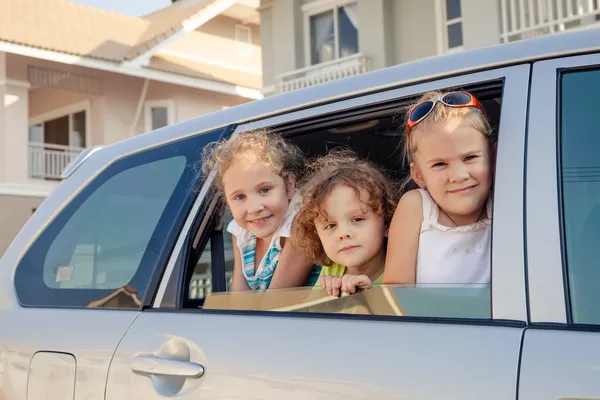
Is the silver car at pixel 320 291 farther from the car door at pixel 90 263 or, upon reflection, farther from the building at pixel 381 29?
the building at pixel 381 29

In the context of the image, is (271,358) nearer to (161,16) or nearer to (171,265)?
(171,265)

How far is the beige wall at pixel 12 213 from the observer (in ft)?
56.6

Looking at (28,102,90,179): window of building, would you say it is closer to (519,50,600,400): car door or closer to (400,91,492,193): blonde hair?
(400,91,492,193): blonde hair

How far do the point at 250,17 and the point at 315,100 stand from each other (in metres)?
20.7

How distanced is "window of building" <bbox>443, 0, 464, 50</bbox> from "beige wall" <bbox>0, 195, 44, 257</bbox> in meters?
10.8

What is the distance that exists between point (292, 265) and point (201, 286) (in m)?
0.29

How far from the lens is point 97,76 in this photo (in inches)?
734

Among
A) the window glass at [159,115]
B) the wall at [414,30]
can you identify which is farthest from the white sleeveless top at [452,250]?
the window glass at [159,115]

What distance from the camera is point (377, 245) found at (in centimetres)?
196

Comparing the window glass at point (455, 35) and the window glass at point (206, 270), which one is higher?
the window glass at point (455, 35)

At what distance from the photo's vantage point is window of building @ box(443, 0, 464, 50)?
12.8 m

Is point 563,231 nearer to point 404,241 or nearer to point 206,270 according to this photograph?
point 404,241

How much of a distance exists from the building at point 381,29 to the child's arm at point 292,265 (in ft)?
29.5

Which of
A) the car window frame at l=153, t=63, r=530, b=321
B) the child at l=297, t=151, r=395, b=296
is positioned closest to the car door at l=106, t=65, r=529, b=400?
the car window frame at l=153, t=63, r=530, b=321
